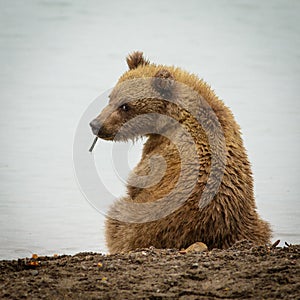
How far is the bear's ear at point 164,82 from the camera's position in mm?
4211

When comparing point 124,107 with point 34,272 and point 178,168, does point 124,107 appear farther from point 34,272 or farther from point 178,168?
point 34,272

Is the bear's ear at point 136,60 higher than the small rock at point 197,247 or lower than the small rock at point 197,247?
higher

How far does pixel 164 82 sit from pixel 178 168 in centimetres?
54

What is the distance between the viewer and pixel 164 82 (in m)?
4.21

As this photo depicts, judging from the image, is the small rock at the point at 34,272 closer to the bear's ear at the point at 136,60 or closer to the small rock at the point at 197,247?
the small rock at the point at 197,247

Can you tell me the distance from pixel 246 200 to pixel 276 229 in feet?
4.03

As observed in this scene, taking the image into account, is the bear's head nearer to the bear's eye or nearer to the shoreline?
the bear's eye

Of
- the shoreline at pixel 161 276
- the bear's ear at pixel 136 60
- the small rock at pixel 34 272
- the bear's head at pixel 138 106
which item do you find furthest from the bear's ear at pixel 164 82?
the small rock at pixel 34 272

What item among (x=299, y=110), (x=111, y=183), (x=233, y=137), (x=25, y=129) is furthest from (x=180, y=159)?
(x=299, y=110)

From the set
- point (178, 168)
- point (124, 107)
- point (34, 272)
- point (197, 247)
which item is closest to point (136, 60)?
point (124, 107)

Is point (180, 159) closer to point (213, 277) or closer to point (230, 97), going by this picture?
point (213, 277)

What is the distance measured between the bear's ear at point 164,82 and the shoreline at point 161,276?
1099 mm

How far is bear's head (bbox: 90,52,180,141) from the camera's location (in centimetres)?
425

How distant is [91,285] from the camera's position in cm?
299
